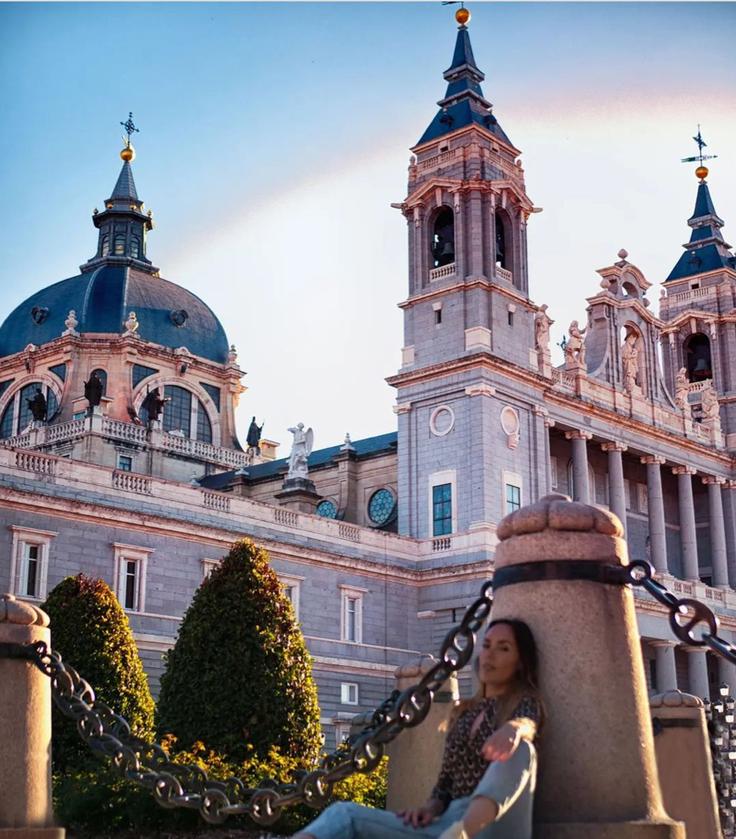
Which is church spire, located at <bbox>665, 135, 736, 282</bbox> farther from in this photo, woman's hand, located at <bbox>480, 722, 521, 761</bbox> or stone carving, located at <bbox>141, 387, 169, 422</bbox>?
woman's hand, located at <bbox>480, 722, 521, 761</bbox>

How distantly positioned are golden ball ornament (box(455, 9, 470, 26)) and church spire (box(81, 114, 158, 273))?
31.5 m

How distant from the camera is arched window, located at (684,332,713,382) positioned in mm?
66500

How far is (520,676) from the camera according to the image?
24.4 feet

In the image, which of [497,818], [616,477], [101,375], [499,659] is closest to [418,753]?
[499,659]

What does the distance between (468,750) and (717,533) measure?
177 feet

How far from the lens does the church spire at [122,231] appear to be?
268 feet

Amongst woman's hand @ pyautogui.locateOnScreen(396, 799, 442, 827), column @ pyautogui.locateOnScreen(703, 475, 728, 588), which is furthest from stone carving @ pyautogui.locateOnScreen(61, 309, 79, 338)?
woman's hand @ pyautogui.locateOnScreen(396, 799, 442, 827)

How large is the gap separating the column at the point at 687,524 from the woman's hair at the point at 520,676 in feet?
165

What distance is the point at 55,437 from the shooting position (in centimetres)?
6562

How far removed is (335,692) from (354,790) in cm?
2393

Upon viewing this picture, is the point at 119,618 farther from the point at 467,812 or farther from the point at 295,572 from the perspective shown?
the point at 467,812

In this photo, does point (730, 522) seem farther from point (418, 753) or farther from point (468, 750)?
point (468, 750)

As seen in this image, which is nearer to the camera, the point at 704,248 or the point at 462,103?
the point at 462,103

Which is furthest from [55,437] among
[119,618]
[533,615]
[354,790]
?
[533,615]
